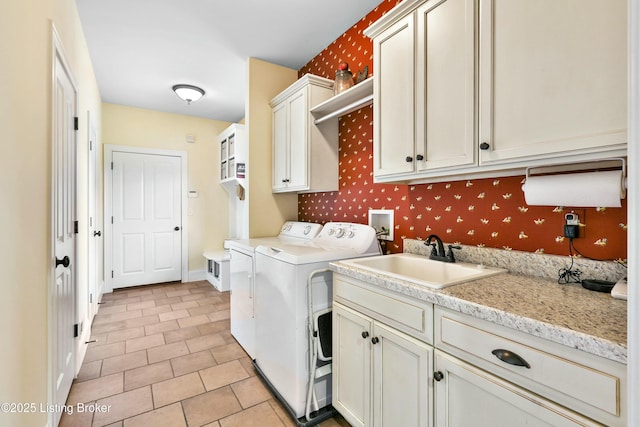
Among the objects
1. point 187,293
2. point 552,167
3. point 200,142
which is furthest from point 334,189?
point 200,142

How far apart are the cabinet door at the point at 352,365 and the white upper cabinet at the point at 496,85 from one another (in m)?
0.82

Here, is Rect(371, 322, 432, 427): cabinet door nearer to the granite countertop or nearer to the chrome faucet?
the granite countertop

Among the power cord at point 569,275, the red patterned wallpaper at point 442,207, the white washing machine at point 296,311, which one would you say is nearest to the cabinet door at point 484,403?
the power cord at point 569,275

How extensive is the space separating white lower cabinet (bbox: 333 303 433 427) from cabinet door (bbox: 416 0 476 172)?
2.70 feet

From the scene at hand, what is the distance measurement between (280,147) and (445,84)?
1.80 meters

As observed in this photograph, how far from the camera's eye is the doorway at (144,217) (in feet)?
14.3

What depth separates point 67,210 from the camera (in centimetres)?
199

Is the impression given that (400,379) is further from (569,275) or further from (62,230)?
(62,230)

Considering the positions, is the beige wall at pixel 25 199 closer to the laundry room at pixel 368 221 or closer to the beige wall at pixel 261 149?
the laundry room at pixel 368 221

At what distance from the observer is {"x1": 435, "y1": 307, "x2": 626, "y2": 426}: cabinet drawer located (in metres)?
0.72

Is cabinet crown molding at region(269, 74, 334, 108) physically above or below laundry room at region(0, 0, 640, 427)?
above

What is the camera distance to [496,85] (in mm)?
1218

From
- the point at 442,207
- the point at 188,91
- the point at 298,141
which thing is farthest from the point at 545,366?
the point at 188,91

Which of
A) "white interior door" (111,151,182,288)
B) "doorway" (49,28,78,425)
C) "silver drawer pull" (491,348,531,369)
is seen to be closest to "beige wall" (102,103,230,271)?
"white interior door" (111,151,182,288)
